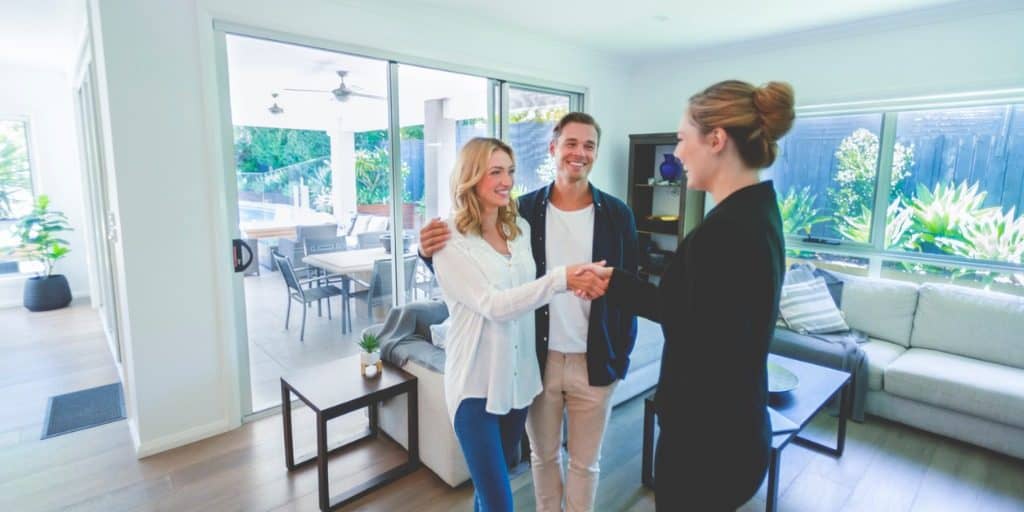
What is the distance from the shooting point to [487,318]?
1444 mm

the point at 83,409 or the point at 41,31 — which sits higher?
the point at 41,31

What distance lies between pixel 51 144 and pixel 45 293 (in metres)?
1.55

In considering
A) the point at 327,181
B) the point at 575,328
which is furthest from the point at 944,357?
the point at 327,181

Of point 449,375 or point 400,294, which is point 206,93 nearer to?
point 400,294

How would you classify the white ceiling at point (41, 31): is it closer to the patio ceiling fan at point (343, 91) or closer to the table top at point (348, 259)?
the patio ceiling fan at point (343, 91)

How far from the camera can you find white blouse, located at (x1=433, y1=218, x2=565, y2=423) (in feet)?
4.59

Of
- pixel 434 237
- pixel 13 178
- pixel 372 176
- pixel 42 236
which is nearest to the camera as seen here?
pixel 434 237

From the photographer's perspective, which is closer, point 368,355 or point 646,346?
point 368,355

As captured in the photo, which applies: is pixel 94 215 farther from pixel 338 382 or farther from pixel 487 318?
pixel 487 318

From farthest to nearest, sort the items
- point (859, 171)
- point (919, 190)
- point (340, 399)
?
point (859, 171)
point (919, 190)
point (340, 399)

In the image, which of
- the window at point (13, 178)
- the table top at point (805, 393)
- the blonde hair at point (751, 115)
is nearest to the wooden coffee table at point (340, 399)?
the table top at point (805, 393)

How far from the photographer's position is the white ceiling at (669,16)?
3.29m

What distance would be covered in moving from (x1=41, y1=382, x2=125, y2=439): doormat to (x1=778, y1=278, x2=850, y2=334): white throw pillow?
4.26 metres

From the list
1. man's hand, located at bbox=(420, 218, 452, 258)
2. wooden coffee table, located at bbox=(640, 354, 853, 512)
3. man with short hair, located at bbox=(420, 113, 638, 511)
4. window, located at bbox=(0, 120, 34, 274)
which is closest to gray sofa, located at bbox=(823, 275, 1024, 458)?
wooden coffee table, located at bbox=(640, 354, 853, 512)
